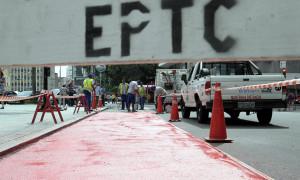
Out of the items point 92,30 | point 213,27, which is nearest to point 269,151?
point 213,27

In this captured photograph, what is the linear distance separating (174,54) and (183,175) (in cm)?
248

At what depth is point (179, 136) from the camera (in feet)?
33.1

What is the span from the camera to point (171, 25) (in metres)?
3.17

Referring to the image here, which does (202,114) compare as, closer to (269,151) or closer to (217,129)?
(217,129)

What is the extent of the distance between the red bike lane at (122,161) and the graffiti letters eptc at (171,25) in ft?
7.61

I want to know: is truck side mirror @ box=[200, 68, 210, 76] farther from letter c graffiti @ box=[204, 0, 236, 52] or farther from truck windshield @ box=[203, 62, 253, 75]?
letter c graffiti @ box=[204, 0, 236, 52]

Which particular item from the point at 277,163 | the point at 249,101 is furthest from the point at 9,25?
the point at 249,101

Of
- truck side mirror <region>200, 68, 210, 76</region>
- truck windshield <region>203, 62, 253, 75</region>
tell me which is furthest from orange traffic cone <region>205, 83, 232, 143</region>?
truck windshield <region>203, 62, 253, 75</region>

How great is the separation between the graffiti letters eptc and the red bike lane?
232 centimetres

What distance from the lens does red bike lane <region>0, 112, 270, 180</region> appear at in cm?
541

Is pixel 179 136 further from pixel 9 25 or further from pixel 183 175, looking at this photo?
pixel 9 25

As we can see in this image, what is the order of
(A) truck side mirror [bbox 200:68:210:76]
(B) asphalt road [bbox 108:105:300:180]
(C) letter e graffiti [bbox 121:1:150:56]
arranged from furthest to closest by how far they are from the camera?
1. (A) truck side mirror [bbox 200:68:210:76]
2. (B) asphalt road [bbox 108:105:300:180]
3. (C) letter e graffiti [bbox 121:1:150:56]

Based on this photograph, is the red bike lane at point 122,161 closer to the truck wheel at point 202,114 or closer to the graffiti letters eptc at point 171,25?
the graffiti letters eptc at point 171,25

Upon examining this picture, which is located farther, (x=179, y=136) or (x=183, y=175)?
(x=179, y=136)
